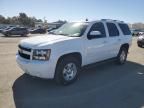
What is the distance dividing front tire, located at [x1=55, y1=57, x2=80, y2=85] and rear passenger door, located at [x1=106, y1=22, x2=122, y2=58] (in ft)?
6.81

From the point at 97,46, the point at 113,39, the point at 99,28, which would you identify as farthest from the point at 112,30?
the point at 97,46

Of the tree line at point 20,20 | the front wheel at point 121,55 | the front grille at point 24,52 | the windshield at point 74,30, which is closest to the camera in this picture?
the front grille at point 24,52

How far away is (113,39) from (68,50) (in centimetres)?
286

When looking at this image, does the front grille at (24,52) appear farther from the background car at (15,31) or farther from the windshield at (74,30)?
the background car at (15,31)

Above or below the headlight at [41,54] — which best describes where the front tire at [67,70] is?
below

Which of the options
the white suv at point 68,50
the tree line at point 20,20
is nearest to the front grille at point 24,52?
the white suv at point 68,50

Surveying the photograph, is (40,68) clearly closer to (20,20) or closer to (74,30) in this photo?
(74,30)

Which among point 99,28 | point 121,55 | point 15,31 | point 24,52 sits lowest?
point 15,31

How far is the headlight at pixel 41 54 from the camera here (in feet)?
17.5

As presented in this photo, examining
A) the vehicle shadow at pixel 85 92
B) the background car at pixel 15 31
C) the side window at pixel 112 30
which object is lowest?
the background car at pixel 15 31

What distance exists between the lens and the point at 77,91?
223 inches

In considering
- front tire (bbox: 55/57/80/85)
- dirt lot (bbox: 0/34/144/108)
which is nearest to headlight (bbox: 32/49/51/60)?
front tire (bbox: 55/57/80/85)

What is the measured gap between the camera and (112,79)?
6961 mm

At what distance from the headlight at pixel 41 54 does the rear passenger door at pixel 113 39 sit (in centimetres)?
315
